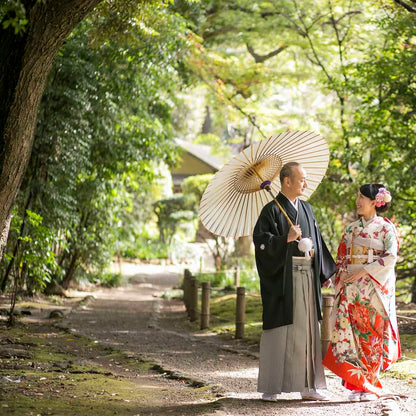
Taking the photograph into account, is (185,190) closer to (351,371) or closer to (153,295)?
(153,295)

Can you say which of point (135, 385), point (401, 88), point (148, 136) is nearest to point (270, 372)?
point (135, 385)

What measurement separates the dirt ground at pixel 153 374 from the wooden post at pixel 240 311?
0.69 feet

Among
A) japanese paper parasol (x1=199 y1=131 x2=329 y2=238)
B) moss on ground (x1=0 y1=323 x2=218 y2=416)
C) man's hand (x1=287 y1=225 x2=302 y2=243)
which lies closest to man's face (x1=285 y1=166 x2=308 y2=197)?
japanese paper parasol (x1=199 y1=131 x2=329 y2=238)

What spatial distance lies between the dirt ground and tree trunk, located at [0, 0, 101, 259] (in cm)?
174

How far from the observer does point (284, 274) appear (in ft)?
17.2

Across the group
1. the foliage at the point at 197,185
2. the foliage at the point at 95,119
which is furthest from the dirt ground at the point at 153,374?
the foliage at the point at 197,185

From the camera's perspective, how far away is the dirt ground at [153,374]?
4.81 m

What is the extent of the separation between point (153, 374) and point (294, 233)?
7.84 feet

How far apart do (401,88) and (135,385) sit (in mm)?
5852

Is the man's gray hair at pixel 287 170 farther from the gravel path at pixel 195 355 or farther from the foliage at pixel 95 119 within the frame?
the foliage at pixel 95 119

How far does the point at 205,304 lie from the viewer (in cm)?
1030

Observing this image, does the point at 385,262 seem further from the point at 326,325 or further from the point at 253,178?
the point at 326,325

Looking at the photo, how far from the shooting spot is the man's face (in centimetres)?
535

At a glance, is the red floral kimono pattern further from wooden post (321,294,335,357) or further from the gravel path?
wooden post (321,294,335,357)
